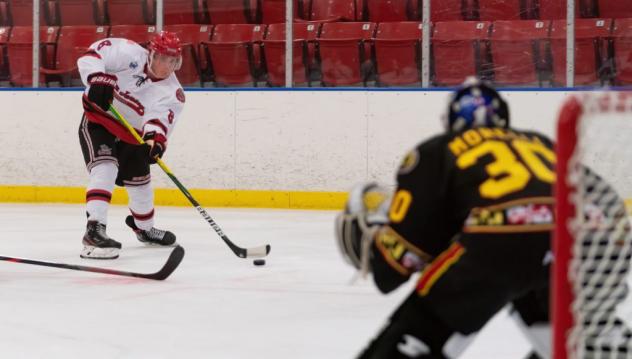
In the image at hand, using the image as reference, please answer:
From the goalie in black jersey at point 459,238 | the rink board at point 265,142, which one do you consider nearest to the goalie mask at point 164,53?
the rink board at point 265,142

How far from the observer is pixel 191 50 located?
7.98 metres

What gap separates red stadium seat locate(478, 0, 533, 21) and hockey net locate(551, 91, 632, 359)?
5740 millimetres

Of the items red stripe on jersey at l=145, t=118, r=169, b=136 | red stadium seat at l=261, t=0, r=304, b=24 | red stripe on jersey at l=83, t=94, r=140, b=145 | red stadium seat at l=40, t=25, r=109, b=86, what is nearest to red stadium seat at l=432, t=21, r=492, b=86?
red stadium seat at l=261, t=0, r=304, b=24

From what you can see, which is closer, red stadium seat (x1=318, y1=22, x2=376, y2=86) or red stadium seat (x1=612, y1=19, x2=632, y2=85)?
red stadium seat (x1=612, y1=19, x2=632, y2=85)

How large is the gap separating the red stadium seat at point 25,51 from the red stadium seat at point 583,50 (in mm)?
3494

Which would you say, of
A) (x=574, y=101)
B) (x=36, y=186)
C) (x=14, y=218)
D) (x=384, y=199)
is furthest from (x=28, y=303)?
(x=36, y=186)

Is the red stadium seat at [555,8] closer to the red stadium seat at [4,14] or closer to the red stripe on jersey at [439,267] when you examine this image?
→ the red stadium seat at [4,14]

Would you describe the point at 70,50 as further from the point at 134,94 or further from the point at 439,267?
the point at 439,267

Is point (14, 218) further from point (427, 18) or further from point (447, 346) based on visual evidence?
point (447, 346)

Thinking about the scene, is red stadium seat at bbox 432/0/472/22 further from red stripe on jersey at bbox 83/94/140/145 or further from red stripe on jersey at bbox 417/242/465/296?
red stripe on jersey at bbox 417/242/465/296

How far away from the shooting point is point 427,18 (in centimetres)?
736

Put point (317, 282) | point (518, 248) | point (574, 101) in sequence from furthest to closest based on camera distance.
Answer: point (317, 282)
point (518, 248)
point (574, 101)

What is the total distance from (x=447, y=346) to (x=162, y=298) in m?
2.12

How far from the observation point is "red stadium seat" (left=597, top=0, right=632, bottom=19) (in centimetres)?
724
